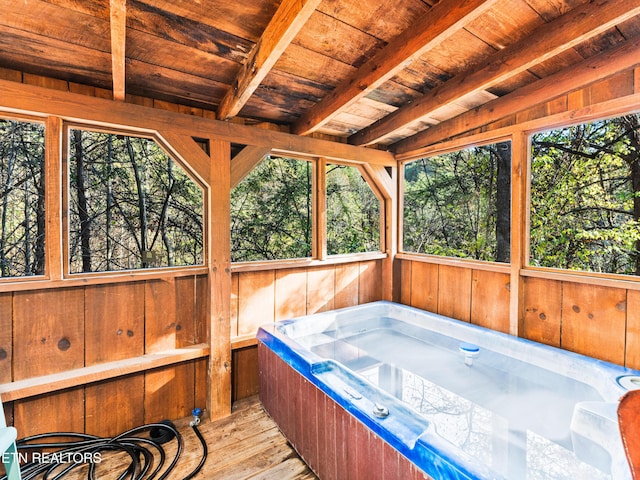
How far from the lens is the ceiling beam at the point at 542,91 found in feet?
5.52

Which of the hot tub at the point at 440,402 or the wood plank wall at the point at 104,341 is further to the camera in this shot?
the wood plank wall at the point at 104,341

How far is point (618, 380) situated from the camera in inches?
64.3

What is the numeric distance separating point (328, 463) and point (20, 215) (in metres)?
2.08

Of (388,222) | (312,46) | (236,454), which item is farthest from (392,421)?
(388,222)

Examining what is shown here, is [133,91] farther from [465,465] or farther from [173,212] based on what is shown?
[465,465]

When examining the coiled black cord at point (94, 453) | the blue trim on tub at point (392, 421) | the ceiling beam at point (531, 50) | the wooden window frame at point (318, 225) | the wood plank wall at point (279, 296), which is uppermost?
the ceiling beam at point (531, 50)

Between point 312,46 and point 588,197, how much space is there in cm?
210

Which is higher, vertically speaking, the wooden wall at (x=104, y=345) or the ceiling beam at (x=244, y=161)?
the ceiling beam at (x=244, y=161)

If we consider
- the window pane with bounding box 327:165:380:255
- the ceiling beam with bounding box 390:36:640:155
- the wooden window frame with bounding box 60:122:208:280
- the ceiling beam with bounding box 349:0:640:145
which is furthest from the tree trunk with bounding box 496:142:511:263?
the wooden window frame with bounding box 60:122:208:280

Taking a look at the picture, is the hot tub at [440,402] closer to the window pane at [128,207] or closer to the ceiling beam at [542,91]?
the window pane at [128,207]

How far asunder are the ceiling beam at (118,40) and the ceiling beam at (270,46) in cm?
55

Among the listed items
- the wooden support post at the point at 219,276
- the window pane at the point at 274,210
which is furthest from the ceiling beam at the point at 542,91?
the wooden support post at the point at 219,276

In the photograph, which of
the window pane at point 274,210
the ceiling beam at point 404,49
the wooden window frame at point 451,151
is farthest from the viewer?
the window pane at point 274,210

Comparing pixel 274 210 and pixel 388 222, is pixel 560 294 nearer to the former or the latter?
pixel 388 222
